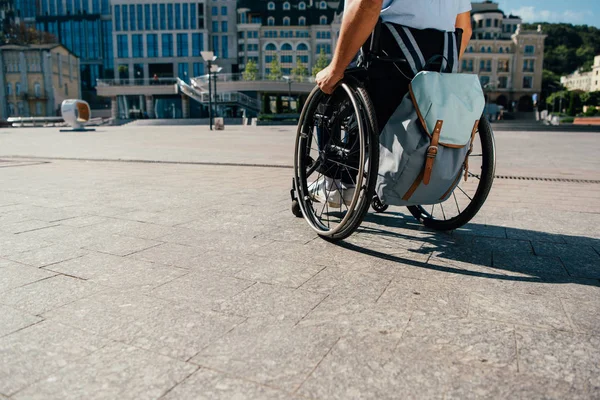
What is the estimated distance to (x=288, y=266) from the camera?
295 centimetres

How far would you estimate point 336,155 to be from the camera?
3.59 metres

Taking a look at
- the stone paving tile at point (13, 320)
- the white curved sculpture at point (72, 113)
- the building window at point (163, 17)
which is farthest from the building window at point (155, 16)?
the stone paving tile at point (13, 320)

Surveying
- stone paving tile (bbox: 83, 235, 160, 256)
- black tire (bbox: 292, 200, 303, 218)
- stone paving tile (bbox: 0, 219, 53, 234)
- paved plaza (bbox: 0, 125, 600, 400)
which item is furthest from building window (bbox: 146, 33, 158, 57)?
stone paving tile (bbox: 83, 235, 160, 256)

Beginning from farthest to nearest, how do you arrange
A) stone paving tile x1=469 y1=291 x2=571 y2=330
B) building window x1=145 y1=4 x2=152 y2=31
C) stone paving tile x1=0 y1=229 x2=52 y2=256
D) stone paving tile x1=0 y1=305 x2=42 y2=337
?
building window x1=145 y1=4 x2=152 y2=31 → stone paving tile x1=0 y1=229 x2=52 y2=256 → stone paving tile x1=469 y1=291 x2=571 y2=330 → stone paving tile x1=0 y1=305 x2=42 y2=337

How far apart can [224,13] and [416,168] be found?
3634 inches

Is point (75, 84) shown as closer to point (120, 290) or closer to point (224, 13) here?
point (224, 13)

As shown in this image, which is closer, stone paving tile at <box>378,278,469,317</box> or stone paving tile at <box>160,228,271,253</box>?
stone paving tile at <box>378,278,469,317</box>

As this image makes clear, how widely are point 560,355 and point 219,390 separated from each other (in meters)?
1.26

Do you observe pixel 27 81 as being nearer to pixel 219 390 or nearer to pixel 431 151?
pixel 431 151

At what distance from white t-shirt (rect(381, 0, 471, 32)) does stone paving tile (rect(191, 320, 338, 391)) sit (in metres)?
1.97

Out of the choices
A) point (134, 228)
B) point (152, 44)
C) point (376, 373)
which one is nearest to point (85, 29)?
point (152, 44)

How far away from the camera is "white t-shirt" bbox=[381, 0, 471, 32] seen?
3000 millimetres

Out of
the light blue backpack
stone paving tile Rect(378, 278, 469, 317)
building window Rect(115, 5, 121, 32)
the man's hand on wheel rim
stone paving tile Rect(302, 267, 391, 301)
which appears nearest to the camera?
stone paving tile Rect(378, 278, 469, 317)

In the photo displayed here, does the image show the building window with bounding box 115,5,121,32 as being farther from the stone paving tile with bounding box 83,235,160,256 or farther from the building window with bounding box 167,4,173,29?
the stone paving tile with bounding box 83,235,160,256
